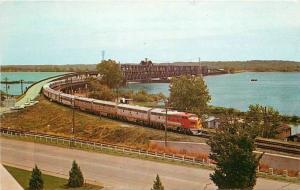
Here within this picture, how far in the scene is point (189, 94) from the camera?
764 cm

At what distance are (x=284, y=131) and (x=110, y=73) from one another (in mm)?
3330

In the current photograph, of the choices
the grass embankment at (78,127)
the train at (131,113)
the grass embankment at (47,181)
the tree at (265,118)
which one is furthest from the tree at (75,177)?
the tree at (265,118)

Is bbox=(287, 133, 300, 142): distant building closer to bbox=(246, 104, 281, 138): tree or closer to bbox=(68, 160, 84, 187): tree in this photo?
bbox=(246, 104, 281, 138): tree

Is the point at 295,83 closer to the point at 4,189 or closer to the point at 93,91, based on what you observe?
the point at 93,91

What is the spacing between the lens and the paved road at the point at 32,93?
7.10 m

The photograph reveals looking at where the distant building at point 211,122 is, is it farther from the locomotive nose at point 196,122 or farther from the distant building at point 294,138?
the distant building at point 294,138

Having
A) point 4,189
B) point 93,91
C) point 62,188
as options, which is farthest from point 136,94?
point 4,189

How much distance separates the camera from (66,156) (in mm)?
6824

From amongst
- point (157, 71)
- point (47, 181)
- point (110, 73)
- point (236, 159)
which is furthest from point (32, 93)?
point (236, 159)

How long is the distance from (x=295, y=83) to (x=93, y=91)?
11.7 ft

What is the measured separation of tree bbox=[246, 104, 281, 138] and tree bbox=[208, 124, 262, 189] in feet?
5.90

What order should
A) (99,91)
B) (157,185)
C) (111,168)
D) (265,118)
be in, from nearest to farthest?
(157,185) < (111,168) < (265,118) < (99,91)

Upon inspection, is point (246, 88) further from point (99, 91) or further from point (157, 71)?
point (99, 91)

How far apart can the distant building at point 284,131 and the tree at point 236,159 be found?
2.21 metres
